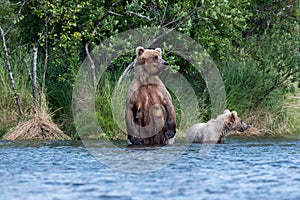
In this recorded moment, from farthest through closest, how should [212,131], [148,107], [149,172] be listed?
[212,131] < [148,107] < [149,172]

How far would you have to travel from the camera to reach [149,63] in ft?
36.0

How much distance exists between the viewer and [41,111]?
45.5ft

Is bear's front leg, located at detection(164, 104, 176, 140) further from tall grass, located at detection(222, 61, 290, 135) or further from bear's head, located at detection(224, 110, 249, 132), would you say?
tall grass, located at detection(222, 61, 290, 135)

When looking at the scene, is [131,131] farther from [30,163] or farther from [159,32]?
[159,32]

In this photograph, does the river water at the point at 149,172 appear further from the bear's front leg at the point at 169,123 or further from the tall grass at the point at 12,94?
the tall grass at the point at 12,94

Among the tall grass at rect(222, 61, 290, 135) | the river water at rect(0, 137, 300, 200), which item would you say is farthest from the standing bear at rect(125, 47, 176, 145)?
the tall grass at rect(222, 61, 290, 135)

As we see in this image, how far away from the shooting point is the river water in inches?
261

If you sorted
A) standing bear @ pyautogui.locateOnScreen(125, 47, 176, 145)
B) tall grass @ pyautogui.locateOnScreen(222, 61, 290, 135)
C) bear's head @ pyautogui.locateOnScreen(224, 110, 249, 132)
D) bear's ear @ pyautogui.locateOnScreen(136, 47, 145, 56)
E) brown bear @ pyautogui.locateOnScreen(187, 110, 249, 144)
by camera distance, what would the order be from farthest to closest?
tall grass @ pyautogui.locateOnScreen(222, 61, 290, 135), bear's head @ pyautogui.locateOnScreen(224, 110, 249, 132), brown bear @ pyautogui.locateOnScreen(187, 110, 249, 144), bear's ear @ pyautogui.locateOnScreen(136, 47, 145, 56), standing bear @ pyautogui.locateOnScreen(125, 47, 176, 145)

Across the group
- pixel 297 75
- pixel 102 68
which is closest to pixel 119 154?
pixel 102 68

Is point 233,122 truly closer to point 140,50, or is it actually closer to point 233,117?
point 233,117

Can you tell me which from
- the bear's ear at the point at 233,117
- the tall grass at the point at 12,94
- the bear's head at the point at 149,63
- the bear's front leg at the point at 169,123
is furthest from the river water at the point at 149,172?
the tall grass at the point at 12,94

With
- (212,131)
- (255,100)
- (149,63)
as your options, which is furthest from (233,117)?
(149,63)

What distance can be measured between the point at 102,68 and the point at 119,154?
5.13 metres

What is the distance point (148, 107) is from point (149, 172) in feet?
9.20
